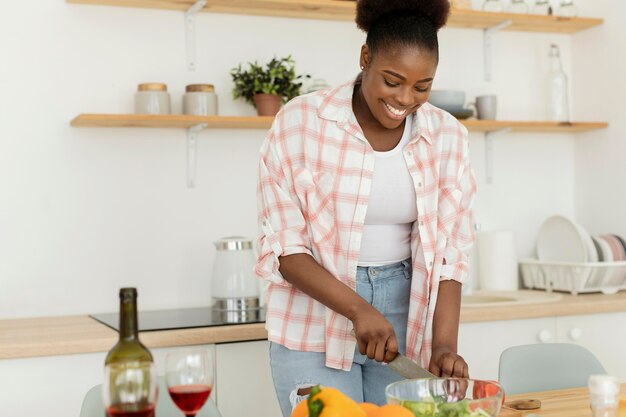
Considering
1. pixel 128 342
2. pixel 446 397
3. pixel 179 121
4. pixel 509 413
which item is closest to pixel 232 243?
pixel 179 121

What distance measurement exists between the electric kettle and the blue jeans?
82 centimetres

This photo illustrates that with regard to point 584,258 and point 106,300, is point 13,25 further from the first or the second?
point 584,258

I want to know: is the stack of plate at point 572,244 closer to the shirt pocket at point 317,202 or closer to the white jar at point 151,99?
the white jar at point 151,99

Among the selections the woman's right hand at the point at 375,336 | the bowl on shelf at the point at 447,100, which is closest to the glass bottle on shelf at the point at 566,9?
the bowl on shelf at the point at 447,100

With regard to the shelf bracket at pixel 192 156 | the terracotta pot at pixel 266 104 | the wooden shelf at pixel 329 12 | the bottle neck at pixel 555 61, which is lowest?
the shelf bracket at pixel 192 156

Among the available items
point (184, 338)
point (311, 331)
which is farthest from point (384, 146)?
point (184, 338)

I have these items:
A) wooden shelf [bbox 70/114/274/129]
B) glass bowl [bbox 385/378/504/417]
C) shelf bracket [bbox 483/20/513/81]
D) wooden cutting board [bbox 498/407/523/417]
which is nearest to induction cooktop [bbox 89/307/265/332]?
wooden shelf [bbox 70/114/274/129]

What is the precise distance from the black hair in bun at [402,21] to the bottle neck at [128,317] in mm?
835

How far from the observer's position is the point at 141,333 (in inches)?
87.0

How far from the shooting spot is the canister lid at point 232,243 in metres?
2.61

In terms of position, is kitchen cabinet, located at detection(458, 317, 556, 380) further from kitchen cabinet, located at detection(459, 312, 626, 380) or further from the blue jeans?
the blue jeans

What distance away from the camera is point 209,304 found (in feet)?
9.36

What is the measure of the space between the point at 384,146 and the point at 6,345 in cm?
103

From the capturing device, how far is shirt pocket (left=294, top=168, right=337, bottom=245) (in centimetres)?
171
